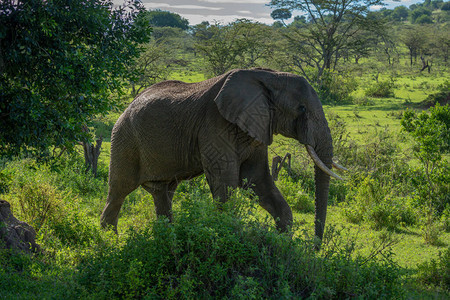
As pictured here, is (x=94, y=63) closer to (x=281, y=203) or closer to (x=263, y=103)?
(x=263, y=103)

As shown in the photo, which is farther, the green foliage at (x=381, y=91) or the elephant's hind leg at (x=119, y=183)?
the green foliage at (x=381, y=91)

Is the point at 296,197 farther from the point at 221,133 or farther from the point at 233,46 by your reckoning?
the point at 233,46

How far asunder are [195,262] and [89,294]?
1.07 metres

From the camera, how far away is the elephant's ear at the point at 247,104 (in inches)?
251

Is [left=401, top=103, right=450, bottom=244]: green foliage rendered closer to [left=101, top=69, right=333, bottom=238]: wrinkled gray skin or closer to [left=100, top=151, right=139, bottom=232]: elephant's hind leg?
[left=101, top=69, right=333, bottom=238]: wrinkled gray skin

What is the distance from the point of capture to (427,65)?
46156 millimetres

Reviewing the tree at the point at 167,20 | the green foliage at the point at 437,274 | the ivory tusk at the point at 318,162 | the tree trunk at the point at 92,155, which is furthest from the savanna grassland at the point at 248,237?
the tree at the point at 167,20

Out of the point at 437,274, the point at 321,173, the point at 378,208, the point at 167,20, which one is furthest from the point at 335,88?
the point at 167,20

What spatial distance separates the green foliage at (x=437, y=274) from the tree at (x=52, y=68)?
460 centimetres

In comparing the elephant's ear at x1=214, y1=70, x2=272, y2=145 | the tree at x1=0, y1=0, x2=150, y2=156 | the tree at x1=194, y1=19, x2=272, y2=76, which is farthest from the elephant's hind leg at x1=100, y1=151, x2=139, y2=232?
the tree at x1=194, y1=19, x2=272, y2=76

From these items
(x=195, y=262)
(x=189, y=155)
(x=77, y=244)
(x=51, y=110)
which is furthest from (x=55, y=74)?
(x=195, y=262)

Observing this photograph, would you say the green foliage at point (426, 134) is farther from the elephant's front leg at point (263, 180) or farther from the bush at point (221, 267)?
the bush at point (221, 267)

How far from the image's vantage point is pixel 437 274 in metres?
6.12

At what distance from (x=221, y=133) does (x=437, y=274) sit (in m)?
3.14
